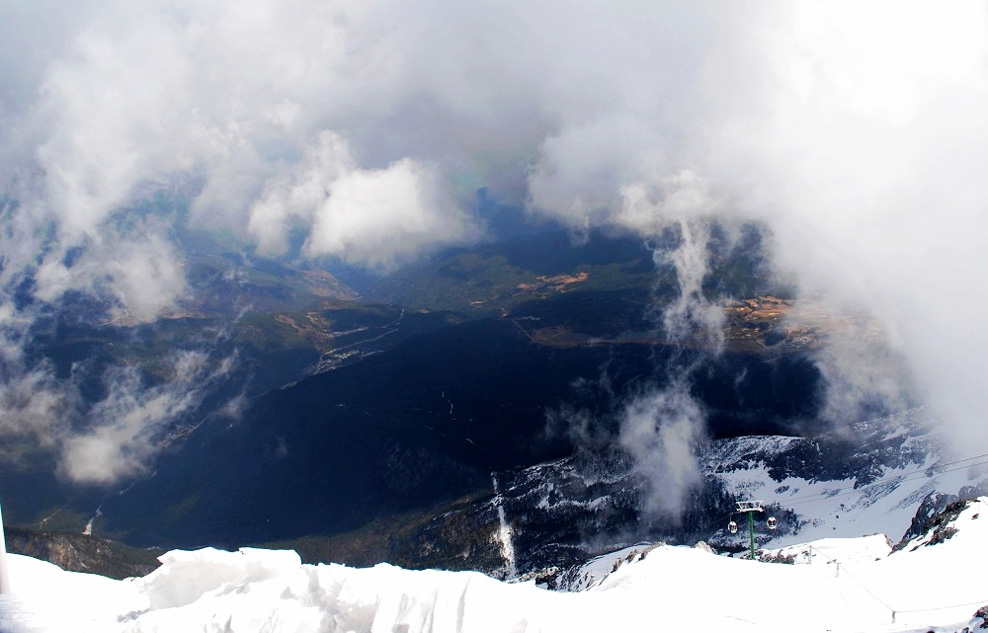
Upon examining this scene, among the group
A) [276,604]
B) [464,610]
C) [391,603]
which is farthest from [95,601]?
[464,610]

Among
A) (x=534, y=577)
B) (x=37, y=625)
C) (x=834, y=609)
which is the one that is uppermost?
(x=37, y=625)

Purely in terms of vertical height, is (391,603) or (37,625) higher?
(37,625)

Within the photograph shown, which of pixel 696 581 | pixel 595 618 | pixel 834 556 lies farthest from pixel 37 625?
pixel 834 556

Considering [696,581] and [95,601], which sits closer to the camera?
[95,601]

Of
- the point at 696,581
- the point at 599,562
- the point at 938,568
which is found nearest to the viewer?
Result: the point at 696,581

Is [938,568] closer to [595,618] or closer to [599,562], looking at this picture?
[595,618]

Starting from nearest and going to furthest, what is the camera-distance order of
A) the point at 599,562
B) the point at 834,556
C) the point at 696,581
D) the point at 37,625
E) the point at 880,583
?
1. the point at 37,625
2. the point at 696,581
3. the point at 880,583
4. the point at 834,556
5. the point at 599,562
